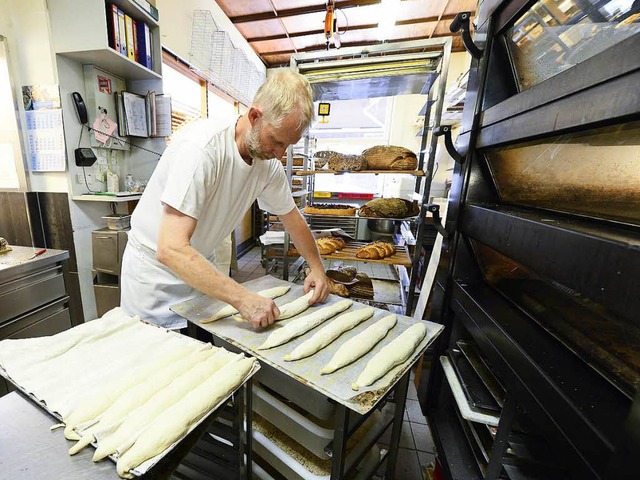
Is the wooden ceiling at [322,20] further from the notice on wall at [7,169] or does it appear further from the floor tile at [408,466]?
the floor tile at [408,466]

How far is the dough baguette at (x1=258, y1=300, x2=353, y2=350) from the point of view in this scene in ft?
2.93

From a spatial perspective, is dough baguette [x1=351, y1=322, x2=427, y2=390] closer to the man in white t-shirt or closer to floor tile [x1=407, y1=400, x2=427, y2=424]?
the man in white t-shirt

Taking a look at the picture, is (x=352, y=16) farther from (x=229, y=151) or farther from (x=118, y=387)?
(x=118, y=387)

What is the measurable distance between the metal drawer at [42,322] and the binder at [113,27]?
1831 millimetres

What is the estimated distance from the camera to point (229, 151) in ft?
3.85

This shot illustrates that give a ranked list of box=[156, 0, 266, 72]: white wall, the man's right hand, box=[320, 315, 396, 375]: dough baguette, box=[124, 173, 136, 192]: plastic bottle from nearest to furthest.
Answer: box=[320, 315, 396, 375]: dough baguette → the man's right hand → box=[124, 173, 136, 192]: plastic bottle → box=[156, 0, 266, 72]: white wall

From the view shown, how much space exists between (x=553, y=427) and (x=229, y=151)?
4.35ft

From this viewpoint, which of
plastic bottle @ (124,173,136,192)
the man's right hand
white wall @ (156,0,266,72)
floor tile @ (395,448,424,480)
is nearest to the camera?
the man's right hand

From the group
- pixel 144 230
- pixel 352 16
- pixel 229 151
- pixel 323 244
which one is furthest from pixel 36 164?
pixel 352 16

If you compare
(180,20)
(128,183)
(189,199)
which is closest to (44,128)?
(128,183)

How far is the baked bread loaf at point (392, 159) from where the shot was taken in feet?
6.67

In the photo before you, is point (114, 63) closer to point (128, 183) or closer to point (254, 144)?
point (128, 183)

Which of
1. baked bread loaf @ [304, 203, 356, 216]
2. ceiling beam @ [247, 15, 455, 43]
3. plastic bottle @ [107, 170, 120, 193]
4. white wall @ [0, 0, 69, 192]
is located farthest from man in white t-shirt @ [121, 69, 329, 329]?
ceiling beam @ [247, 15, 455, 43]

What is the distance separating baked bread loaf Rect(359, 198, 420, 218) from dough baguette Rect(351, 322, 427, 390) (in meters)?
1.27
